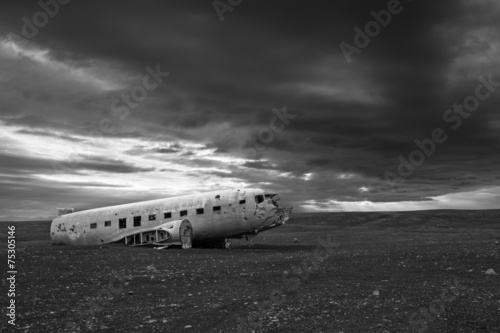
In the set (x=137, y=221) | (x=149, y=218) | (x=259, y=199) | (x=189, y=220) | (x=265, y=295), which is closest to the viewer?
(x=265, y=295)

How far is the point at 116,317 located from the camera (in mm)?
11773

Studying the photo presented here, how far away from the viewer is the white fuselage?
34750mm

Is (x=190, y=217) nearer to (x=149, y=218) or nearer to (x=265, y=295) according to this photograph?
(x=149, y=218)

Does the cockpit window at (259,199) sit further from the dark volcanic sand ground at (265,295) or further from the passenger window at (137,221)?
the passenger window at (137,221)

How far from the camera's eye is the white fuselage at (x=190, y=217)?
34.8 meters

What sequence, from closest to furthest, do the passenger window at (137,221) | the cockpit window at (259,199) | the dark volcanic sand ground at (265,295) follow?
1. the dark volcanic sand ground at (265,295)
2. the cockpit window at (259,199)
3. the passenger window at (137,221)

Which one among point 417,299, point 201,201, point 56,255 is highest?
point 201,201

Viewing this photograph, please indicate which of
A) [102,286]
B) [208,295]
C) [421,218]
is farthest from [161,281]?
[421,218]

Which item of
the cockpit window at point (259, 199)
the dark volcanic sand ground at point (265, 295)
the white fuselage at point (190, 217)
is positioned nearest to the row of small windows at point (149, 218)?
the white fuselage at point (190, 217)

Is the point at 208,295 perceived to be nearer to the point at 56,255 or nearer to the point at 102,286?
the point at 102,286

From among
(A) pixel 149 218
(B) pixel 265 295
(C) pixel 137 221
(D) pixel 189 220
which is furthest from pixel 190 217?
(B) pixel 265 295

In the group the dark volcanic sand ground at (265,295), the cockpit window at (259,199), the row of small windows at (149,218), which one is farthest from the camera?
the row of small windows at (149,218)

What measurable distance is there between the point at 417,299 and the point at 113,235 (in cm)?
3271

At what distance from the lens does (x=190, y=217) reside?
120 ft
